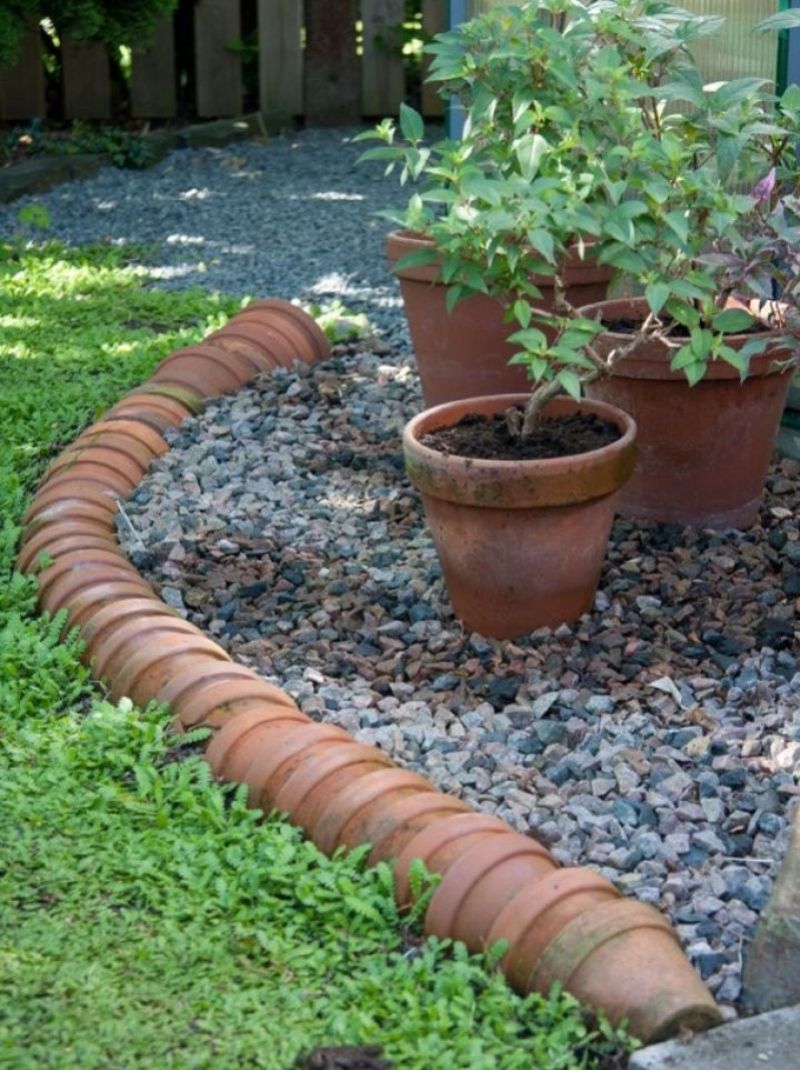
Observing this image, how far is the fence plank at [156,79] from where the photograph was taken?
10.9 meters

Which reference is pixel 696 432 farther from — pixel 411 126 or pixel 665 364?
pixel 411 126

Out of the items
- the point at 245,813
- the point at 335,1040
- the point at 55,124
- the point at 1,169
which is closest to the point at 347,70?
the point at 55,124

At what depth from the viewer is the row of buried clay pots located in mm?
2721

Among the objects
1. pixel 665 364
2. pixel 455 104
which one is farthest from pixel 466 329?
pixel 455 104

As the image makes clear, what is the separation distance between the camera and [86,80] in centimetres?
1088

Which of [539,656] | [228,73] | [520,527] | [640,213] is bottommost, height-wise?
[539,656]

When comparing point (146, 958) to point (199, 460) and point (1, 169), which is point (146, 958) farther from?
point (1, 169)

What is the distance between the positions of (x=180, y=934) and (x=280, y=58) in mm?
9028

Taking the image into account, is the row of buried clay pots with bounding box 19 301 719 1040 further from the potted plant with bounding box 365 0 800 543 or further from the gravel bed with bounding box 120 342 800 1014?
A: the potted plant with bounding box 365 0 800 543

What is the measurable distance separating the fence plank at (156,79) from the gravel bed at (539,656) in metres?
6.08

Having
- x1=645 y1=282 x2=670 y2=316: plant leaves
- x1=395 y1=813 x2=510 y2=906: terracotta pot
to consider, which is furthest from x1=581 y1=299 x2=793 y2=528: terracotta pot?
x1=395 y1=813 x2=510 y2=906: terracotta pot

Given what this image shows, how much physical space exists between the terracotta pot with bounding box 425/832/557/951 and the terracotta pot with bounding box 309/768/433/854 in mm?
243

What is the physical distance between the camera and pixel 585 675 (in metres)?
3.97

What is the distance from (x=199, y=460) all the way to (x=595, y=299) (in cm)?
135
